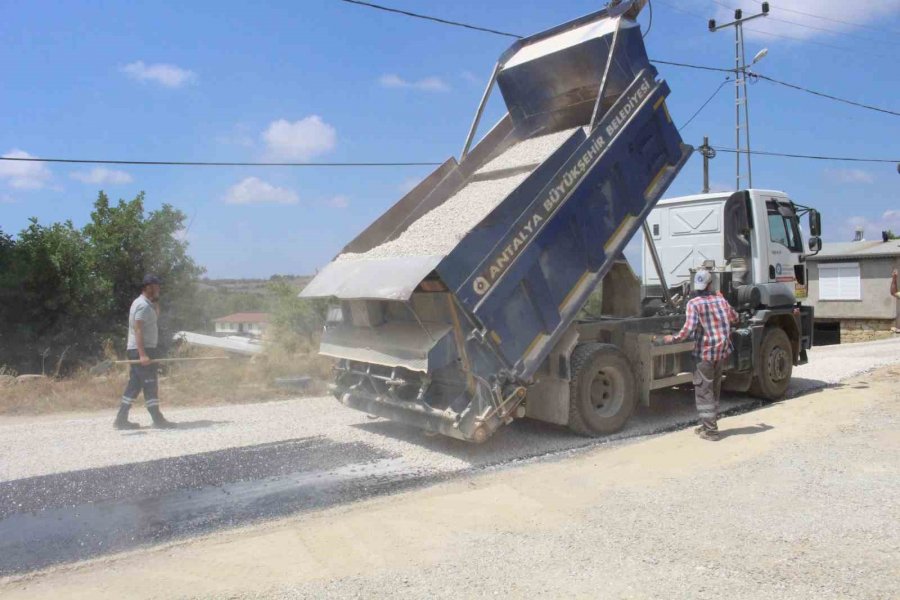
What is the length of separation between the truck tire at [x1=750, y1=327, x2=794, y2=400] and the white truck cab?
68cm

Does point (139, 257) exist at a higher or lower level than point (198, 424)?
higher

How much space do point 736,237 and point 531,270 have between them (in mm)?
4243

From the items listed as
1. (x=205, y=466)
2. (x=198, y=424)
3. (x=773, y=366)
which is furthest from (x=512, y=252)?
(x=773, y=366)

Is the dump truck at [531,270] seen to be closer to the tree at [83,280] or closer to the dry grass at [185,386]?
the dry grass at [185,386]

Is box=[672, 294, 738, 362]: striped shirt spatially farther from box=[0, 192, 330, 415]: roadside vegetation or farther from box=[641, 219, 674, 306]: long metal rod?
box=[0, 192, 330, 415]: roadside vegetation

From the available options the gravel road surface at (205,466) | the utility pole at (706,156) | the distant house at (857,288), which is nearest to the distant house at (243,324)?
the gravel road surface at (205,466)

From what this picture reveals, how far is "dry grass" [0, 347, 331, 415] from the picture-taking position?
909 centimetres

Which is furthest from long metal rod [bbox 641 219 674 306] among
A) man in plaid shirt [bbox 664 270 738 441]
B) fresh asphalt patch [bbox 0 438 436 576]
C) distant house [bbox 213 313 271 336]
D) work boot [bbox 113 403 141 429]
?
distant house [bbox 213 313 271 336]

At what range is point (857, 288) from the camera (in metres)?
25.7

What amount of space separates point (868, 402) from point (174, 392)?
8774mm

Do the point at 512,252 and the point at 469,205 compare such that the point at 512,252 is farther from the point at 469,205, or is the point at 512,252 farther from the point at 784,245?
the point at 784,245

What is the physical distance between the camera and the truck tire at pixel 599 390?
6914 millimetres

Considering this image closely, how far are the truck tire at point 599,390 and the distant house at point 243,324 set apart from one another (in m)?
8.74

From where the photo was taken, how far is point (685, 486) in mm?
5438
